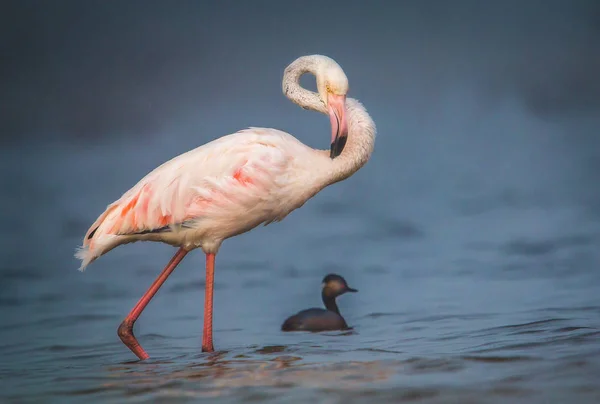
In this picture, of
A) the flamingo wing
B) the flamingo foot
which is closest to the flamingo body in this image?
the flamingo wing

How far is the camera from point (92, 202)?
12125 millimetres

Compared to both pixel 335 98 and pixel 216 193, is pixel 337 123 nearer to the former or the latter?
pixel 335 98

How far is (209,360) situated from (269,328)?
1649mm

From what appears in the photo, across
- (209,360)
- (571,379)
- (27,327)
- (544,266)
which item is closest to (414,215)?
(544,266)

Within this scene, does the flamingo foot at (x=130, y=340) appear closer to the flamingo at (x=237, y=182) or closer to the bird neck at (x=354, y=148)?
the flamingo at (x=237, y=182)

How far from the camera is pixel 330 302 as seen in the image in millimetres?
9312

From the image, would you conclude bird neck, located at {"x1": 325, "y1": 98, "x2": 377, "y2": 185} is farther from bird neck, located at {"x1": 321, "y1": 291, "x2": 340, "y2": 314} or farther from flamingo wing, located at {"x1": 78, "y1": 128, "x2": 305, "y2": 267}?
bird neck, located at {"x1": 321, "y1": 291, "x2": 340, "y2": 314}

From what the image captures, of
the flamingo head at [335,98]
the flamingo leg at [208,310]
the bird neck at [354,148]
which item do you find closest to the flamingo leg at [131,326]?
the flamingo leg at [208,310]

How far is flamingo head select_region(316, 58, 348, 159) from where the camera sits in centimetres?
684

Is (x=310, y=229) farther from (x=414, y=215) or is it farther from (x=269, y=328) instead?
(x=269, y=328)

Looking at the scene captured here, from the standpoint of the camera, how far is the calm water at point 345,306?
5.69m

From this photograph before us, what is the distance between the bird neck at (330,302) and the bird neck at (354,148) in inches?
96.4

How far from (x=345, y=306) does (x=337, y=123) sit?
3131 millimetres

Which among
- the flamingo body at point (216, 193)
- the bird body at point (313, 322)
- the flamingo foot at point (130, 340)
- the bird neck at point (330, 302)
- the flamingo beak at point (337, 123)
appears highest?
the flamingo beak at point (337, 123)
